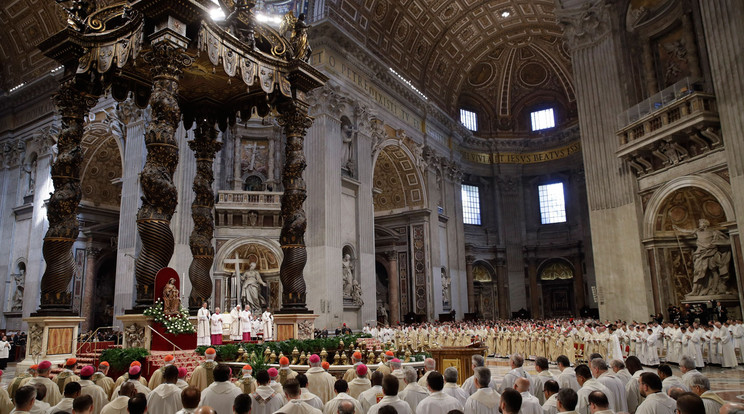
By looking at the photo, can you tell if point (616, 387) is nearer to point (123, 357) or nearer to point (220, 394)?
point (220, 394)

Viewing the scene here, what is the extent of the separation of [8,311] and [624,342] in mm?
22052

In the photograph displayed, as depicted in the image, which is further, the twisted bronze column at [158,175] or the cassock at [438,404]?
the twisted bronze column at [158,175]

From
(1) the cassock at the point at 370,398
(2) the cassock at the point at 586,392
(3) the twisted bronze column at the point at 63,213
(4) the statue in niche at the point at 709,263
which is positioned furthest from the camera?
(4) the statue in niche at the point at 709,263

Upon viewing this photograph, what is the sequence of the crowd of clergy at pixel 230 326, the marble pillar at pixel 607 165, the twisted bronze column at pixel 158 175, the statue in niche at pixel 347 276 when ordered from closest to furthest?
the twisted bronze column at pixel 158 175 → the crowd of clergy at pixel 230 326 → the marble pillar at pixel 607 165 → the statue in niche at pixel 347 276

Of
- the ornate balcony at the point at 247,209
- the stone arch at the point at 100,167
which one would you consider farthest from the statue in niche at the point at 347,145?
the stone arch at the point at 100,167

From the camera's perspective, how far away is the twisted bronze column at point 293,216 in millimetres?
9531

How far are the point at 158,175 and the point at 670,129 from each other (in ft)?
40.1

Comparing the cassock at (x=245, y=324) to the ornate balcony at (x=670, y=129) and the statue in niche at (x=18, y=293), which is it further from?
the statue in niche at (x=18, y=293)

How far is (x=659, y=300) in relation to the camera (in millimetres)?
14148

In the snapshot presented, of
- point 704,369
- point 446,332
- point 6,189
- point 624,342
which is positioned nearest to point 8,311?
point 6,189

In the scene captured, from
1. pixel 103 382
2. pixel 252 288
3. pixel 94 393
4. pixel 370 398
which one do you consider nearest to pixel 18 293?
pixel 252 288

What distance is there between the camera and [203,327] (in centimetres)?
1067

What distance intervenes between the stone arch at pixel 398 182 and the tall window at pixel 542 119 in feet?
38.8

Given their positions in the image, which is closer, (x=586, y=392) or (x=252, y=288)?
(x=586, y=392)
